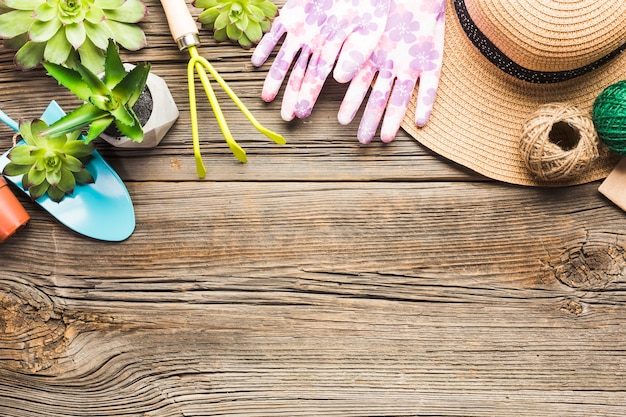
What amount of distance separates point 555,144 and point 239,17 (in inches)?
19.5

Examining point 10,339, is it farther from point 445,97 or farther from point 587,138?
point 587,138

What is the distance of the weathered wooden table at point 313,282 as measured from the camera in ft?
2.96

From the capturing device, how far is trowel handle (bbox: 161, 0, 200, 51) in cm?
84

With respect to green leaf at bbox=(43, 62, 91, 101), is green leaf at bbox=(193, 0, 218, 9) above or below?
above

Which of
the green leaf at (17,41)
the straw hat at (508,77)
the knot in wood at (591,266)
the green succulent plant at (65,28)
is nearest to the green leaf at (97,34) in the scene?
the green succulent plant at (65,28)

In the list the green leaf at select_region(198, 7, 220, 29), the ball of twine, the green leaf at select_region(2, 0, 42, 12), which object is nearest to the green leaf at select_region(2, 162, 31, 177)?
the green leaf at select_region(2, 0, 42, 12)

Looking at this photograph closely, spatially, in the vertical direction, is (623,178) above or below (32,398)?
above

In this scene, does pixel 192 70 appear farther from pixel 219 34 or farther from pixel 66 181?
pixel 66 181

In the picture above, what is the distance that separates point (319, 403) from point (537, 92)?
591mm

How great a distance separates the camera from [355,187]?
0.91 m

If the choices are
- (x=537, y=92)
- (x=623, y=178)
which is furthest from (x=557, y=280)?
(x=537, y=92)

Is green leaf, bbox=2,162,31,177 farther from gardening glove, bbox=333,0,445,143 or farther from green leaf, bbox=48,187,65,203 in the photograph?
gardening glove, bbox=333,0,445,143

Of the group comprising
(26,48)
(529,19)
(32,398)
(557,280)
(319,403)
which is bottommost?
(32,398)

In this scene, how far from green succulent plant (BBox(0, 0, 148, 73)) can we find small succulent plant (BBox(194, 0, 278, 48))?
0.10 m
